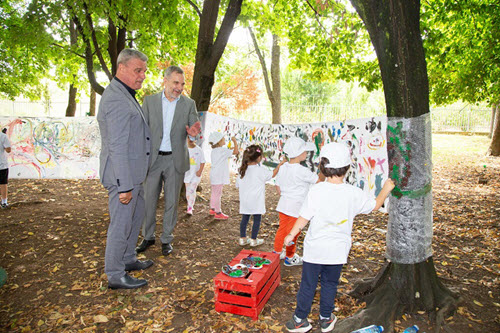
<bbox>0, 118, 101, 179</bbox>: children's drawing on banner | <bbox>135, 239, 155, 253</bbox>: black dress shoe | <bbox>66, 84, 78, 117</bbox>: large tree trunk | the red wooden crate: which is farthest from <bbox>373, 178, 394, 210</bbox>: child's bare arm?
<bbox>66, 84, 78, 117</bbox>: large tree trunk

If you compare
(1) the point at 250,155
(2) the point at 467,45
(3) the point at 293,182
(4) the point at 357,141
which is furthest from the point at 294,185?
(2) the point at 467,45

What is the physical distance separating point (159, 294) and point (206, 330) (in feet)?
2.94

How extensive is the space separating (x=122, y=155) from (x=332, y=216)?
86.1 inches

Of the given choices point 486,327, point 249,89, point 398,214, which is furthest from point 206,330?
point 249,89

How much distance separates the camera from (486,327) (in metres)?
3.04

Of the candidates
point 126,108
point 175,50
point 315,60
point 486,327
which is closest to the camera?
point 486,327

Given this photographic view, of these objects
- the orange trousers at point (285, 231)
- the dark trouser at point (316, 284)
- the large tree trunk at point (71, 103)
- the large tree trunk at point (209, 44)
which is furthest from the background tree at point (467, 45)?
the large tree trunk at point (71, 103)

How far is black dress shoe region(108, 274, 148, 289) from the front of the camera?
150 inches

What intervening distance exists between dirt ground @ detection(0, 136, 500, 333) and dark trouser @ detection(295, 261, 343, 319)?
290 mm

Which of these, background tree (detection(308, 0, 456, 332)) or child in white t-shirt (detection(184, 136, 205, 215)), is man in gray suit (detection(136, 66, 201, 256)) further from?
background tree (detection(308, 0, 456, 332))

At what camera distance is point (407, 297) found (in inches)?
129

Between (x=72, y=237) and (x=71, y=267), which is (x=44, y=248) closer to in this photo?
(x=72, y=237)

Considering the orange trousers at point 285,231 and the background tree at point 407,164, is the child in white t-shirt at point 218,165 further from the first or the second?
the background tree at point 407,164

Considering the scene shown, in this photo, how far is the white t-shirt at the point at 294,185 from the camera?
4316 millimetres
